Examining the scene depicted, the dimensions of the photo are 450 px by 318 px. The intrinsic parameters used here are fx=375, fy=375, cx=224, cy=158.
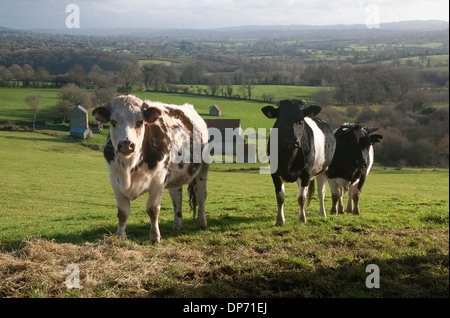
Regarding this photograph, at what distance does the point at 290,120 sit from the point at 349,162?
324 cm

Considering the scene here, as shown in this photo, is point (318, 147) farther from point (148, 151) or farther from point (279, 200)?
point (148, 151)

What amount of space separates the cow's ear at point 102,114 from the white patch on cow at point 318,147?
470 cm

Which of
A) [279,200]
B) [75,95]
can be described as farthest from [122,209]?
[75,95]

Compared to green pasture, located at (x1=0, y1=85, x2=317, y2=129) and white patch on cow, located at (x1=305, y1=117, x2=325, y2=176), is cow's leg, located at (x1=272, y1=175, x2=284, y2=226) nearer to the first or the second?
white patch on cow, located at (x1=305, y1=117, x2=325, y2=176)

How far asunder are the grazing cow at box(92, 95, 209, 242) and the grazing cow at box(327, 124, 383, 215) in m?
4.25

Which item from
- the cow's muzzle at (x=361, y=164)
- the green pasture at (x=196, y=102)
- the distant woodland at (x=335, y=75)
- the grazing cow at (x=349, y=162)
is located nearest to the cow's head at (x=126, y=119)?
the distant woodland at (x=335, y=75)

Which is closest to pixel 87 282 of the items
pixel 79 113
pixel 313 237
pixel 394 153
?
pixel 313 237

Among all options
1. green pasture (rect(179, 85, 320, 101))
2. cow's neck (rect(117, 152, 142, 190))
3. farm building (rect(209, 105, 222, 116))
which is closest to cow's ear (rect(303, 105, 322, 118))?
cow's neck (rect(117, 152, 142, 190))

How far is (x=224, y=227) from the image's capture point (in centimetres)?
796

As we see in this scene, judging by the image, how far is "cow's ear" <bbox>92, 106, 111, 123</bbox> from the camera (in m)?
6.05

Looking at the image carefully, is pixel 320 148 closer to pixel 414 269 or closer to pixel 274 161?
pixel 274 161

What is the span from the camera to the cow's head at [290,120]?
7445mm

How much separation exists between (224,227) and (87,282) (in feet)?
12.3

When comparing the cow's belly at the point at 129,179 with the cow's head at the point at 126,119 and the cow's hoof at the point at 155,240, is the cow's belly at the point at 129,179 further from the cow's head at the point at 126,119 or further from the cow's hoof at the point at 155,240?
the cow's hoof at the point at 155,240
